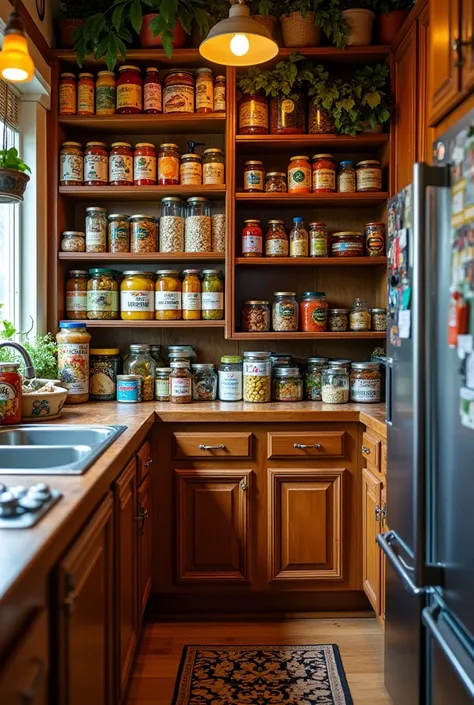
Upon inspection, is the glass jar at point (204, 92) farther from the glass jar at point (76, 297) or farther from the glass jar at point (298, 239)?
the glass jar at point (76, 297)

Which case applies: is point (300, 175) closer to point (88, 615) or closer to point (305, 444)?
point (305, 444)

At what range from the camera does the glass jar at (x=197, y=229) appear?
9.22 ft

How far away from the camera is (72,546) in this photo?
1.28 m

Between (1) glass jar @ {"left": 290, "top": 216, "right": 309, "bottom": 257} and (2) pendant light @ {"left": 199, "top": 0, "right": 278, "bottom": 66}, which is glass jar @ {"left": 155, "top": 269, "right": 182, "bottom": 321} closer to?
(1) glass jar @ {"left": 290, "top": 216, "right": 309, "bottom": 257}

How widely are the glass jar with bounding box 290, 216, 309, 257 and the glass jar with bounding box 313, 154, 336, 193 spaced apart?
0.52 feet

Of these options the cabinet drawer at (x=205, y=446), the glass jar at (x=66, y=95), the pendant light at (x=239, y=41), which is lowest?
the cabinet drawer at (x=205, y=446)

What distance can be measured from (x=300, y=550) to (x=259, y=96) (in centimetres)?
191

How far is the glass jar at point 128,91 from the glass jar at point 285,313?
1.02m

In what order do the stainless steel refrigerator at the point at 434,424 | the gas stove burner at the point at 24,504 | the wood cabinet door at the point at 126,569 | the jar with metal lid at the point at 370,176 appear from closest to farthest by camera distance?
the gas stove burner at the point at 24,504 → the stainless steel refrigerator at the point at 434,424 → the wood cabinet door at the point at 126,569 → the jar with metal lid at the point at 370,176

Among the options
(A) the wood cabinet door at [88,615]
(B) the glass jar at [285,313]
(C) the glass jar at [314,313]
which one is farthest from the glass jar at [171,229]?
(A) the wood cabinet door at [88,615]

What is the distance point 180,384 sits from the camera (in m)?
2.70

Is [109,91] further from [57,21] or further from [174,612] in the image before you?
[174,612]

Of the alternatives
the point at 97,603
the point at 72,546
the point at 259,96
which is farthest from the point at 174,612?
the point at 259,96

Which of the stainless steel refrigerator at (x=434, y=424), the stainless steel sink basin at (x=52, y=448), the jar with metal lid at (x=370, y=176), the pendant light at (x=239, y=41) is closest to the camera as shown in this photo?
the stainless steel refrigerator at (x=434, y=424)
